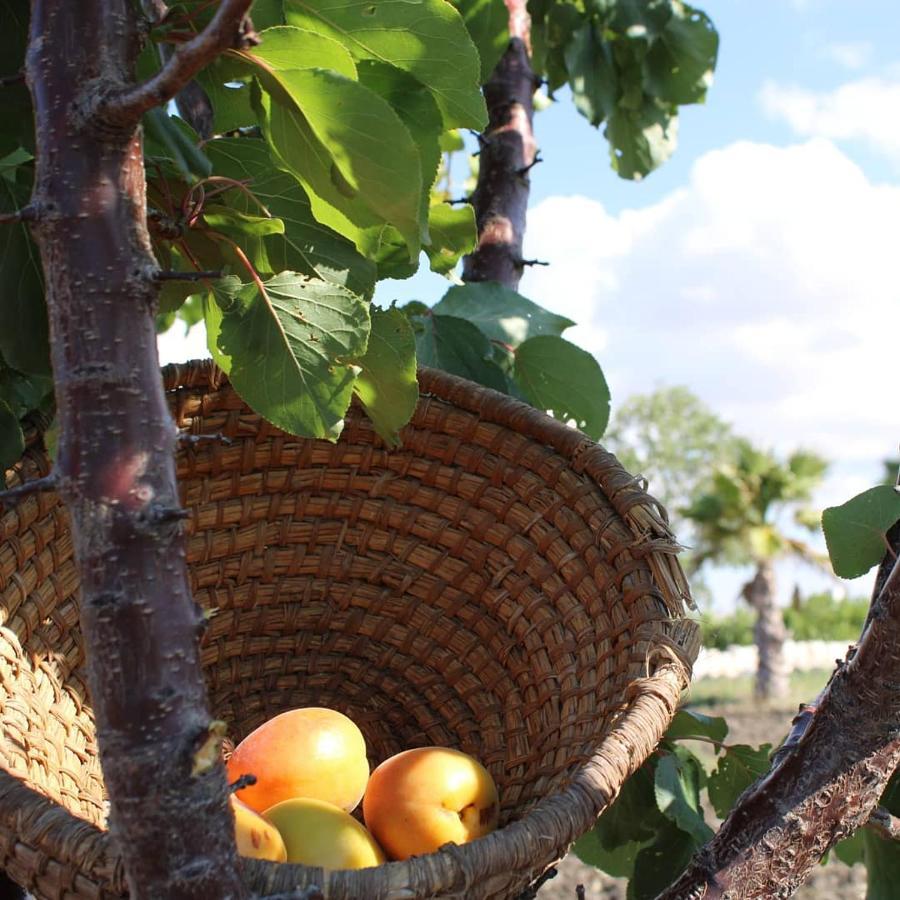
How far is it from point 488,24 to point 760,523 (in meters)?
12.0

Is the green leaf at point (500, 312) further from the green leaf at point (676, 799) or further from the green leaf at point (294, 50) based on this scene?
the green leaf at point (294, 50)

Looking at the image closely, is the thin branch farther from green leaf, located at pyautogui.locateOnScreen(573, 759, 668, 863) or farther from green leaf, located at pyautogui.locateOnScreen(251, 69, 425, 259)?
green leaf, located at pyautogui.locateOnScreen(573, 759, 668, 863)

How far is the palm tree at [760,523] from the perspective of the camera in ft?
40.4

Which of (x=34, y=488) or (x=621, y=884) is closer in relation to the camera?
(x=34, y=488)

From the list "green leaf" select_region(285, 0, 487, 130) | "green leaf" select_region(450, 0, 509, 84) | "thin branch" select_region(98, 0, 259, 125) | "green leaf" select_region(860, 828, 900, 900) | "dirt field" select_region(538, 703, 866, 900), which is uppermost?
"green leaf" select_region(450, 0, 509, 84)

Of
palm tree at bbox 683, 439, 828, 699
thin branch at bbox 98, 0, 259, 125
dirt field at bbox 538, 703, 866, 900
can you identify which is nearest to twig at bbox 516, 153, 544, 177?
thin branch at bbox 98, 0, 259, 125

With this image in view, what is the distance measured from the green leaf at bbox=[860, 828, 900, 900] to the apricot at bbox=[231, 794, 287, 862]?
0.62 meters

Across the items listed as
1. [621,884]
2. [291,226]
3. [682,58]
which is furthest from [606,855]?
[621,884]

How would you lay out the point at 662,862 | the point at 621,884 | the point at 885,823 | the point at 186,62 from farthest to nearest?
the point at 621,884 < the point at 662,862 < the point at 885,823 < the point at 186,62

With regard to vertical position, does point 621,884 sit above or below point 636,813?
below

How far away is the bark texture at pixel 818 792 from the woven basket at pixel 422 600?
126 mm

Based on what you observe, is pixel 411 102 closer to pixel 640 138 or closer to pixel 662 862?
pixel 662 862

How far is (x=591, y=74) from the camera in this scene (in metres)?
1.71

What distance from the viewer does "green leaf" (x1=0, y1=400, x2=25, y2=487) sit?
2.73 ft
